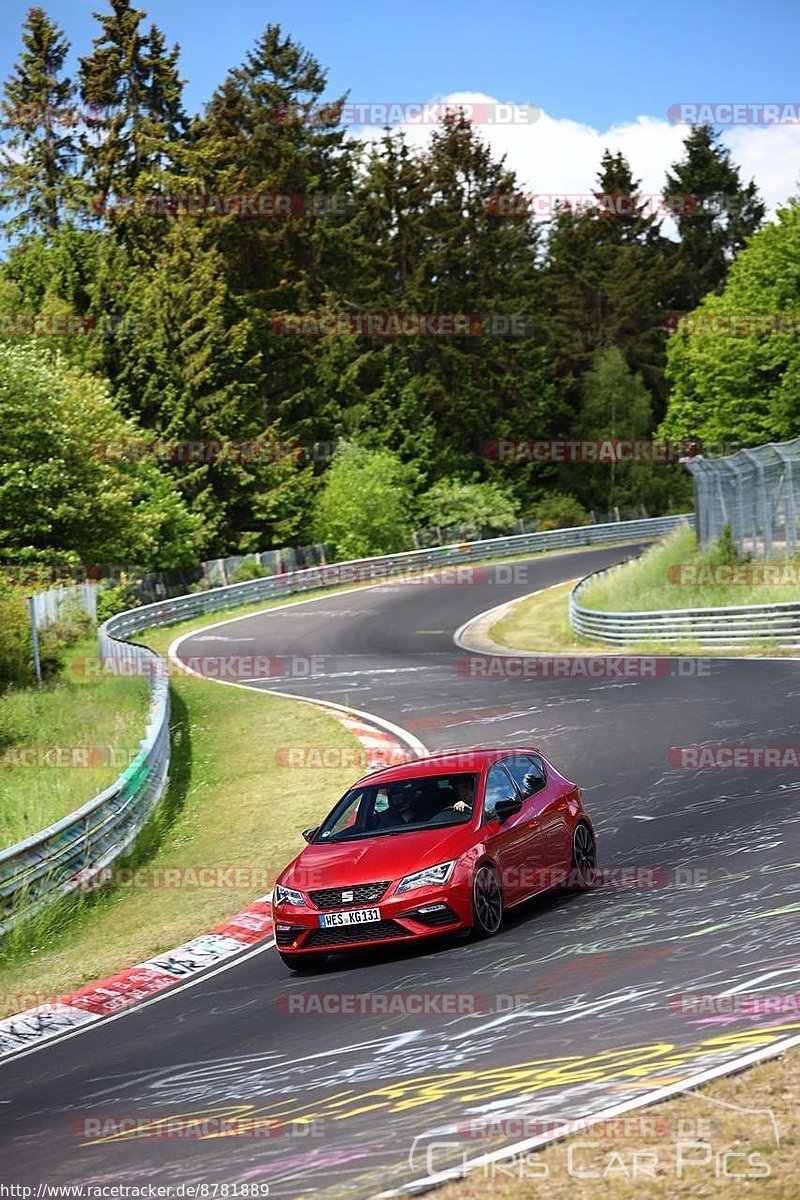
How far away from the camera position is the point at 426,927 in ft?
34.9

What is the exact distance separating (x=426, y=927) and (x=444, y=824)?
3.33 ft

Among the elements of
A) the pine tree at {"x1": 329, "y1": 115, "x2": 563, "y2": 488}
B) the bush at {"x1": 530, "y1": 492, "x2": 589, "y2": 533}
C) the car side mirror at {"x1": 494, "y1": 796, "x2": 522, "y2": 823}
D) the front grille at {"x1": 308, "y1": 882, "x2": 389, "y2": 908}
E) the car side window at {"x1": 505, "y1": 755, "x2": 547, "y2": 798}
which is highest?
the pine tree at {"x1": 329, "y1": 115, "x2": 563, "y2": 488}

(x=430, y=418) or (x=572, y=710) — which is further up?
(x=430, y=418)

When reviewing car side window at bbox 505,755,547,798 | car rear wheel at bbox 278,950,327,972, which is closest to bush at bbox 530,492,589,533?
car side window at bbox 505,755,547,798

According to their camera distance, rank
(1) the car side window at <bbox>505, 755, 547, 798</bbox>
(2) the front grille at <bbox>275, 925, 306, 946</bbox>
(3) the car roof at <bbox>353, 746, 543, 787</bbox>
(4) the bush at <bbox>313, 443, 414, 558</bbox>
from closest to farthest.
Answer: (2) the front grille at <bbox>275, 925, 306, 946</bbox> → (3) the car roof at <bbox>353, 746, 543, 787</bbox> → (1) the car side window at <bbox>505, 755, 547, 798</bbox> → (4) the bush at <bbox>313, 443, 414, 558</bbox>

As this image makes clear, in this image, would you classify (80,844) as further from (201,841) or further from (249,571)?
(249,571)

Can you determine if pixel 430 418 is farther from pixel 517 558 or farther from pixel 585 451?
pixel 517 558

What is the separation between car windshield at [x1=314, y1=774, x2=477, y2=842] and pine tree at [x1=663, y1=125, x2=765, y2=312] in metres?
91.2

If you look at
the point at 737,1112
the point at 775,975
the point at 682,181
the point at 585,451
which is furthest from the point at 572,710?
the point at 682,181

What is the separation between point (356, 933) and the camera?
1072cm

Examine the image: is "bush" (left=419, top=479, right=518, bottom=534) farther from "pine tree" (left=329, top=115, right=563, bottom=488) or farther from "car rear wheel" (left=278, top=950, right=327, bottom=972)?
"car rear wheel" (left=278, top=950, right=327, bottom=972)

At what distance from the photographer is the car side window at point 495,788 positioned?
38.1 feet

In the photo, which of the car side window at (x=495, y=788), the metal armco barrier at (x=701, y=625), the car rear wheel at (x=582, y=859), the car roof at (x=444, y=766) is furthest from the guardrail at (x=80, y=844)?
the metal armco barrier at (x=701, y=625)

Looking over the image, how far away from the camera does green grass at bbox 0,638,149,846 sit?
1795cm
